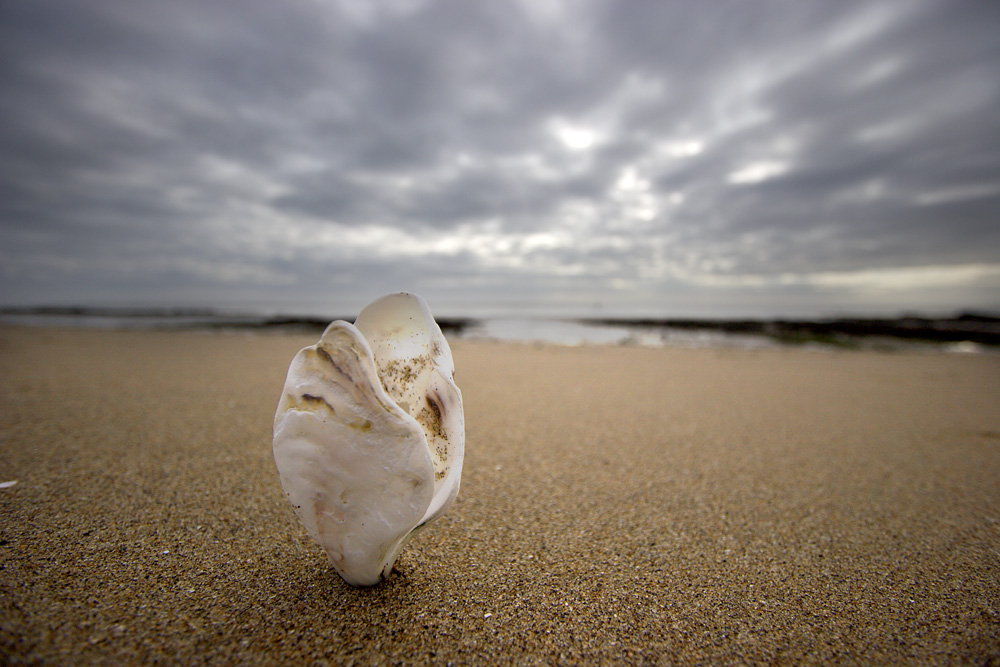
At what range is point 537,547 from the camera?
178 cm

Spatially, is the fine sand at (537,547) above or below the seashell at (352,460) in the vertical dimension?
below

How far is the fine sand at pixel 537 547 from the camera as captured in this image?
1.26 metres

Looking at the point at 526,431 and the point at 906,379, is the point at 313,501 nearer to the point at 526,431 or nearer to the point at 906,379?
the point at 526,431

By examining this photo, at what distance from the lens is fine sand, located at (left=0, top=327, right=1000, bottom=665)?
1.26 m

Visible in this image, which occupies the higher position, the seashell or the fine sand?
the seashell

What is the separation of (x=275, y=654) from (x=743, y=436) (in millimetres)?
3280

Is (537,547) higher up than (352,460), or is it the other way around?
(352,460)

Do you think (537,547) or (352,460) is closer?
(352,460)

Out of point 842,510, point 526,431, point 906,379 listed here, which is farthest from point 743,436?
point 906,379

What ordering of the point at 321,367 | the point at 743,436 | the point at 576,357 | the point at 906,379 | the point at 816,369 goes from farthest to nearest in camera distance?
1. the point at 576,357
2. the point at 816,369
3. the point at 906,379
4. the point at 743,436
5. the point at 321,367

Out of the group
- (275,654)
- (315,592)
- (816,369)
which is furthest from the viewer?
(816,369)

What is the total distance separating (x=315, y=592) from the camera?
1.41 meters

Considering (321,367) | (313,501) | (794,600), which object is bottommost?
(794,600)

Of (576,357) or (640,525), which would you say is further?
(576,357)
